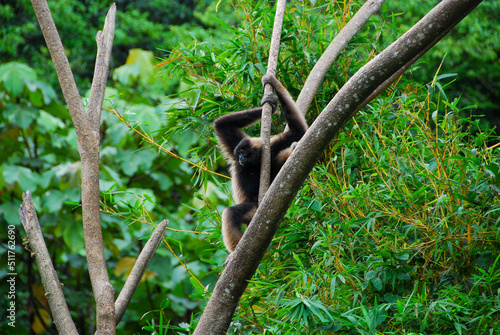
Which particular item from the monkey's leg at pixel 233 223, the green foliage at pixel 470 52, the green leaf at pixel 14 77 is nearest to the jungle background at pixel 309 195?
the green leaf at pixel 14 77

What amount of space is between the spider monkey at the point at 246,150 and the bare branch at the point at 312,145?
107 centimetres

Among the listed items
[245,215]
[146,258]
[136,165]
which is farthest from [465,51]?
[146,258]

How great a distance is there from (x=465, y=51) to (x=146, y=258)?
8.98 meters

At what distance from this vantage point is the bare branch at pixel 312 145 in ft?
6.57

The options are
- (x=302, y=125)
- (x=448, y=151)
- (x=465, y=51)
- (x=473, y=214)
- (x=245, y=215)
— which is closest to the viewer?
(x=473, y=214)

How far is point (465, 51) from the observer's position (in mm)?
9297

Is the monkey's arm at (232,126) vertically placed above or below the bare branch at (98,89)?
below

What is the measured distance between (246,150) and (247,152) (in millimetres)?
20

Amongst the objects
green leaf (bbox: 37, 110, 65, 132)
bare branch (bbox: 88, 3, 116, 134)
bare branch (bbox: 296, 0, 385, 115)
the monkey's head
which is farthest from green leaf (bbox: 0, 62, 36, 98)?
bare branch (bbox: 296, 0, 385, 115)

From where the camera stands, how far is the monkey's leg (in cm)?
344

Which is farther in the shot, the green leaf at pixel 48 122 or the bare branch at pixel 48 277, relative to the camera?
the green leaf at pixel 48 122

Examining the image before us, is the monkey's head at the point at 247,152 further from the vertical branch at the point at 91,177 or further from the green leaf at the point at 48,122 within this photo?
the green leaf at the point at 48,122

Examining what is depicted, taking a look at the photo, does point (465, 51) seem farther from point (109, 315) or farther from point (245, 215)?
point (109, 315)

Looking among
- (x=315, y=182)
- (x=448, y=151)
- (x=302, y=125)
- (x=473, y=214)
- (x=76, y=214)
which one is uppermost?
(x=76, y=214)
